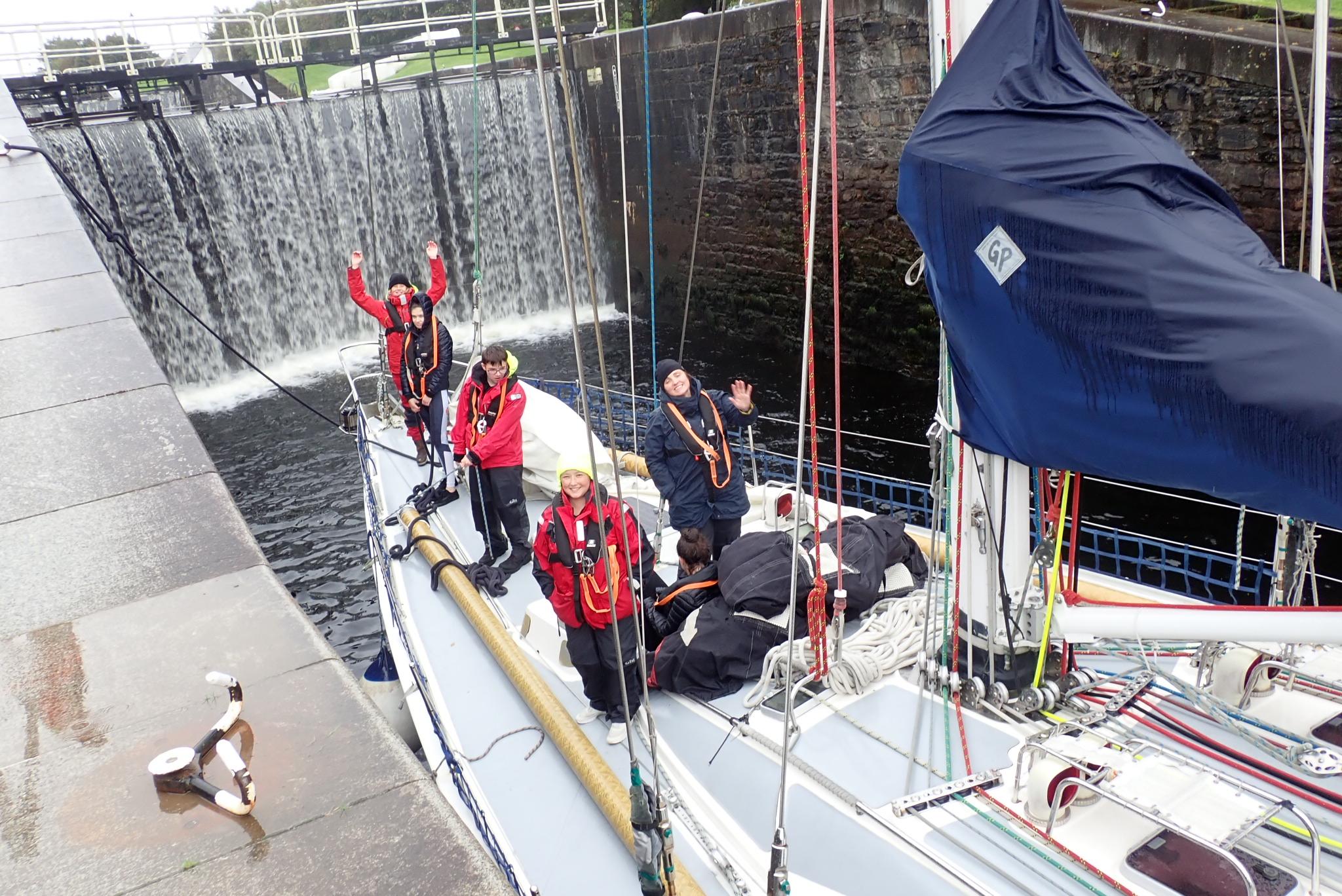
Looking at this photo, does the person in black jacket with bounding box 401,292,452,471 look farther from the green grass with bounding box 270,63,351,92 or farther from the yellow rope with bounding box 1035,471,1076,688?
the green grass with bounding box 270,63,351,92

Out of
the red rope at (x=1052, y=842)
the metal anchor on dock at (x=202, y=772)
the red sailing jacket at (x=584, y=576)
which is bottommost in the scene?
the red rope at (x=1052, y=842)

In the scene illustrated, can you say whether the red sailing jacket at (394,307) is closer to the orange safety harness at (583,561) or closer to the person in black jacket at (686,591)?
the person in black jacket at (686,591)

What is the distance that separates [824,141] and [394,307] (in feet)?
29.4

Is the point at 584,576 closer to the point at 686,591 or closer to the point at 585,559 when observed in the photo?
the point at 585,559

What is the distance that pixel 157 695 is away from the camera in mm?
2330

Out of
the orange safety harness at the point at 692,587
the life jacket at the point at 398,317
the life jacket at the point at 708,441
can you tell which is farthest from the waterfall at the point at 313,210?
the orange safety harness at the point at 692,587

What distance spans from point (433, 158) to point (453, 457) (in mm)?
13489

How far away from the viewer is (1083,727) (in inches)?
138

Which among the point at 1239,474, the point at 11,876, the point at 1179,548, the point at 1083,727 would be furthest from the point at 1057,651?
the point at 11,876

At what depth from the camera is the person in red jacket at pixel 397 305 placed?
25.4ft

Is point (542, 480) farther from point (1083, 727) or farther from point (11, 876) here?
point (11, 876)

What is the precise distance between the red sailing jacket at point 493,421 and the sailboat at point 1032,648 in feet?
5.38

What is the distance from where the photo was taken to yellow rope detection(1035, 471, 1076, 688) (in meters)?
3.20

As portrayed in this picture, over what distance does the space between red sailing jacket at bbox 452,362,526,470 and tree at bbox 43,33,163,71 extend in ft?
30.4
